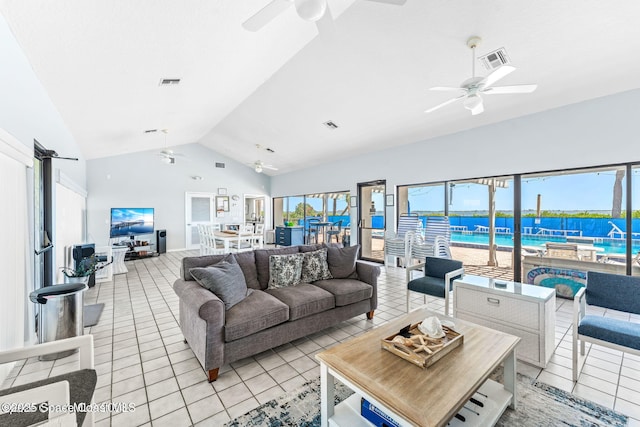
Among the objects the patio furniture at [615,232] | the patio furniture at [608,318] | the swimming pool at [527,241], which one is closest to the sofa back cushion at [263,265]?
the patio furniture at [608,318]

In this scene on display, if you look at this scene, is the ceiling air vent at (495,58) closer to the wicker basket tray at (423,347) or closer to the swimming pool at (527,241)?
the swimming pool at (527,241)

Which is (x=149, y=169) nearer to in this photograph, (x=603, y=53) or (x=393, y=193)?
(x=393, y=193)

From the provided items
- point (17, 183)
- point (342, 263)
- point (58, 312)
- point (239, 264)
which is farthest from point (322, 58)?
point (58, 312)

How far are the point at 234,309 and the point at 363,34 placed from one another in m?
3.17

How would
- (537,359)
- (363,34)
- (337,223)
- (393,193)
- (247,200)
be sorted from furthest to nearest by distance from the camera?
(247,200) → (337,223) → (393,193) → (363,34) → (537,359)

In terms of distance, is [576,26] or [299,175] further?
[299,175]

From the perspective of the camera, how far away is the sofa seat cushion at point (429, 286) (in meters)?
3.06

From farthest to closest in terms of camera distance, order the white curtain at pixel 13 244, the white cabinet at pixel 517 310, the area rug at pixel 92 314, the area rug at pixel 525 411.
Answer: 1. the area rug at pixel 92 314
2. the white cabinet at pixel 517 310
3. the white curtain at pixel 13 244
4. the area rug at pixel 525 411

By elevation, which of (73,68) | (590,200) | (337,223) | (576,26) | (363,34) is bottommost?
(337,223)

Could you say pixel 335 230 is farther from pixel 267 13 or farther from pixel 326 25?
pixel 267 13

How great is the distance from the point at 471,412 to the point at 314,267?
1.95 meters

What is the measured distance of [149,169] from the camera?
8227 mm

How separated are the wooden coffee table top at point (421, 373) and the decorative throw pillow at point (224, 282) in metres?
1.11

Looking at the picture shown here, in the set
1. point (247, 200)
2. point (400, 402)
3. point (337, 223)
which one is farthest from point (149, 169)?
point (400, 402)
